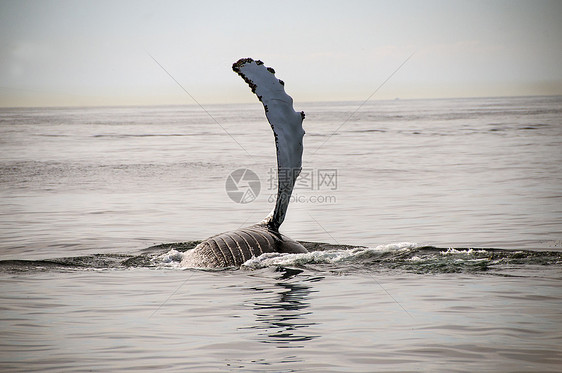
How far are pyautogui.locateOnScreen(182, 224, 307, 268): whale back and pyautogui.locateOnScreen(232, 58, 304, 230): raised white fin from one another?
2.29 ft

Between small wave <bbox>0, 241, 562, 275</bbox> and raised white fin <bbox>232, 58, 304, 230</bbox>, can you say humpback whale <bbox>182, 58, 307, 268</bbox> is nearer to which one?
raised white fin <bbox>232, 58, 304, 230</bbox>

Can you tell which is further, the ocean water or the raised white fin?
the raised white fin

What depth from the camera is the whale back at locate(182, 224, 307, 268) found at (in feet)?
30.6

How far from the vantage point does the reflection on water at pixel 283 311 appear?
654 cm

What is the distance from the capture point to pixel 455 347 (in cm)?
623

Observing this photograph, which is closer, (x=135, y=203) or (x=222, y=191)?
(x=135, y=203)

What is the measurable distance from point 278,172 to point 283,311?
2.07 metres

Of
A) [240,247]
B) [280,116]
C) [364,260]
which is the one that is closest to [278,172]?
[280,116]

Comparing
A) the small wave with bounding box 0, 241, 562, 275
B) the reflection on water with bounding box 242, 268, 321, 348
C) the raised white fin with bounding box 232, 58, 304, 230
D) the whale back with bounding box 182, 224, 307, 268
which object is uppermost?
the raised white fin with bounding box 232, 58, 304, 230

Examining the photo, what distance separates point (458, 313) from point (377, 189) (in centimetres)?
1217

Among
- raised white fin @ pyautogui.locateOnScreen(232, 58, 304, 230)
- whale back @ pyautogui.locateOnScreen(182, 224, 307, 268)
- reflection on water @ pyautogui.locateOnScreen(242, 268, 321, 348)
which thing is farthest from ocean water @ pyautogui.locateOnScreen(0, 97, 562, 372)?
raised white fin @ pyautogui.locateOnScreen(232, 58, 304, 230)

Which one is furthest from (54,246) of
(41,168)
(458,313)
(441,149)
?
(441,149)

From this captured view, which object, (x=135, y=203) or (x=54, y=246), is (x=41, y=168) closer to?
(x=135, y=203)

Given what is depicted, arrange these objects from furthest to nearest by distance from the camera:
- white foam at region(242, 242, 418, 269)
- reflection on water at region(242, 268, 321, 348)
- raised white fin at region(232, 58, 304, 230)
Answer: white foam at region(242, 242, 418, 269) < raised white fin at region(232, 58, 304, 230) < reflection on water at region(242, 268, 321, 348)
